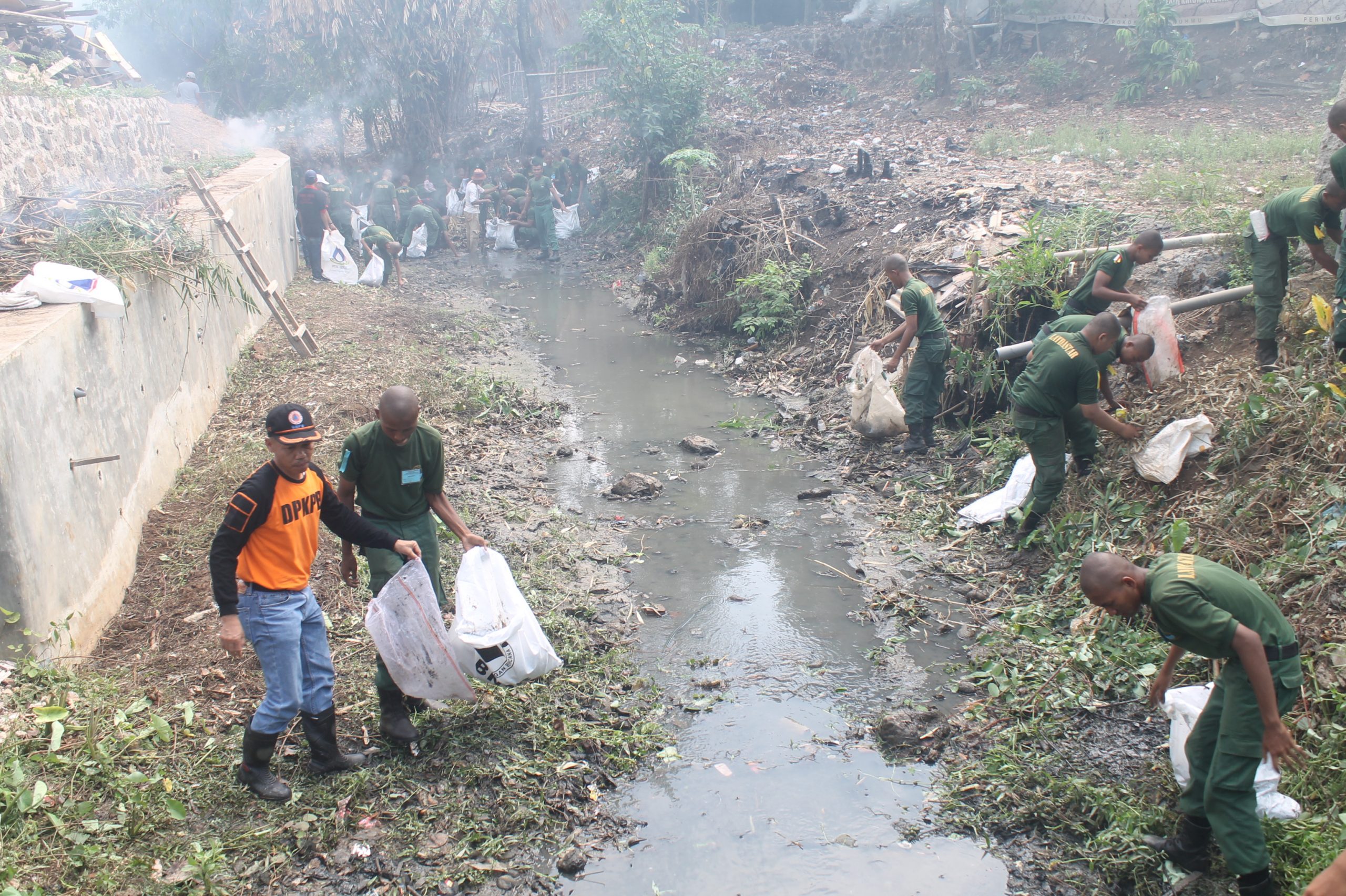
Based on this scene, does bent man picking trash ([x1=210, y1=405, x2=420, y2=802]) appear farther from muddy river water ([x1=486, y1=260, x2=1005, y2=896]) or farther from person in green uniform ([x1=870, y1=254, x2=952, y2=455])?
person in green uniform ([x1=870, y1=254, x2=952, y2=455])

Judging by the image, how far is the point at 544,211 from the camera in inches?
615

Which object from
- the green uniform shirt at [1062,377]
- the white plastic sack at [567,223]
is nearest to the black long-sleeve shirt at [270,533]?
the green uniform shirt at [1062,377]

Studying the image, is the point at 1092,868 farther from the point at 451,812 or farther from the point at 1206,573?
the point at 451,812

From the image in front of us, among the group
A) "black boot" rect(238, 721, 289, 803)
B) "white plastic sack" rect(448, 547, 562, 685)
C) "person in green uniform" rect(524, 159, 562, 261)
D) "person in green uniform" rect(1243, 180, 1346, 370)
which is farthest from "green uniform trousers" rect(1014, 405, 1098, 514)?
"person in green uniform" rect(524, 159, 562, 261)

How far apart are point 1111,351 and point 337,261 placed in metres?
10.7

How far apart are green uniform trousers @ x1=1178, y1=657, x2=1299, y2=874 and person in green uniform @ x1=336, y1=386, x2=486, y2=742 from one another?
2.81 metres

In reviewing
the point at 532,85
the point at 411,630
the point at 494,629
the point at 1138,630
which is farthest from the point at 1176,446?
the point at 532,85

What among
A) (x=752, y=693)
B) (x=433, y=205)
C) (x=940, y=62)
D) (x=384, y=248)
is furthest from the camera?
(x=433, y=205)

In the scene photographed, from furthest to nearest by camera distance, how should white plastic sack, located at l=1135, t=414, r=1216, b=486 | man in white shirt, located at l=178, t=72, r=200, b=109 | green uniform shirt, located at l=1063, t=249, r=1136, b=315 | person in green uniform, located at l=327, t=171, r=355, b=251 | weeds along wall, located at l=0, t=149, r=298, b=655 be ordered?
man in white shirt, located at l=178, t=72, r=200, b=109 < person in green uniform, located at l=327, t=171, r=355, b=251 < green uniform shirt, located at l=1063, t=249, r=1136, b=315 < white plastic sack, located at l=1135, t=414, r=1216, b=486 < weeds along wall, located at l=0, t=149, r=298, b=655

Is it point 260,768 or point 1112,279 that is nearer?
point 260,768

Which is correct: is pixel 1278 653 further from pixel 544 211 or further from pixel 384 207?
pixel 384 207

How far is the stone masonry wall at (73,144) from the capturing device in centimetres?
807

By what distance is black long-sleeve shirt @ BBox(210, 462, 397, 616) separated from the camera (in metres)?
3.07

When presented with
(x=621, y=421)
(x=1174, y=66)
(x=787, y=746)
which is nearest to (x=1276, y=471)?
(x=787, y=746)
